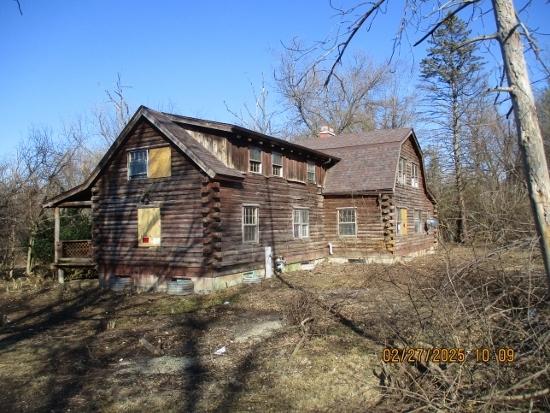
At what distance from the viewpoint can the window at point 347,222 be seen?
21484mm

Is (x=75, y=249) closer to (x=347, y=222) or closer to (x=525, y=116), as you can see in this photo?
(x=347, y=222)

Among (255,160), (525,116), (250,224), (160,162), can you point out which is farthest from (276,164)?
(525,116)

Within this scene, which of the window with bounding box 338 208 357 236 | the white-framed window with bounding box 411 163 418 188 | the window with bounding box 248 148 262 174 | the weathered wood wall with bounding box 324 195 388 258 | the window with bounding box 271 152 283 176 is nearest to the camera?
the window with bounding box 248 148 262 174

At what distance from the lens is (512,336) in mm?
5109

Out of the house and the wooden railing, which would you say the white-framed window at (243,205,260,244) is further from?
the wooden railing

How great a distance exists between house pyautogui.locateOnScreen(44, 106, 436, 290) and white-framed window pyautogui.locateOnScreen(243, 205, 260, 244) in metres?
0.04

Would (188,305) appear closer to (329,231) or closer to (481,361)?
(481,361)

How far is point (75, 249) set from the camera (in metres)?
17.9

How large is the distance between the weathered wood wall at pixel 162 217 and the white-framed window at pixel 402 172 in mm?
11501

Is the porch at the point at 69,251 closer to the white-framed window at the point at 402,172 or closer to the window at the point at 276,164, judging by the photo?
the window at the point at 276,164

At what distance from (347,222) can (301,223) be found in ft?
9.38

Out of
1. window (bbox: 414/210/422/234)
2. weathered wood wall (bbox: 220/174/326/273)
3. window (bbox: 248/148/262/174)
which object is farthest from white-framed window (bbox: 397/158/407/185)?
window (bbox: 248/148/262/174)

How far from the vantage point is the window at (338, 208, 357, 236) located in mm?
21484

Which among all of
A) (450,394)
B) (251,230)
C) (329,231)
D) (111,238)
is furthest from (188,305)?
(329,231)
